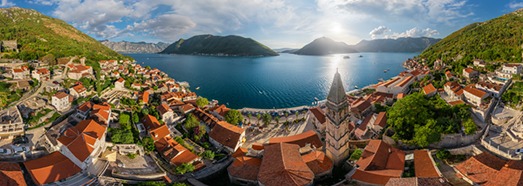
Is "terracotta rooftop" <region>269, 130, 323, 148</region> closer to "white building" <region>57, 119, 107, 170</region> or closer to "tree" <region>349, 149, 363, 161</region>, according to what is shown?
"tree" <region>349, 149, 363, 161</region>

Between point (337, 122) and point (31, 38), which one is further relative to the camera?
point (31, 38)

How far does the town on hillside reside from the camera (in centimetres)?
2195

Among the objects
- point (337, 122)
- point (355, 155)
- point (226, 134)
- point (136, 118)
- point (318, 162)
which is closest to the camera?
point (337, 122)

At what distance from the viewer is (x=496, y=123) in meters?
29.6

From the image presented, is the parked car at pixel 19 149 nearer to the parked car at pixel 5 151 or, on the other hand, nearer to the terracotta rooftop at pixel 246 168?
the parked car at pixel 5 151

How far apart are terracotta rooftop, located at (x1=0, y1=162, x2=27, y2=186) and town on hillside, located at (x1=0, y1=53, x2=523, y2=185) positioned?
0.07 meters

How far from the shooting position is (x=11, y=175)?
844 inches

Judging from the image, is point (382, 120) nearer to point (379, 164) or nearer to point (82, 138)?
point (379, 164)

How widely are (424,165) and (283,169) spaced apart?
12065mm

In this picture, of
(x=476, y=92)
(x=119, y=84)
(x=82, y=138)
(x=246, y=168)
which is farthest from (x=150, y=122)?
(x=476, y=92)

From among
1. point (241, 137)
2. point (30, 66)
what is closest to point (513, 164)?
point (241, 137)

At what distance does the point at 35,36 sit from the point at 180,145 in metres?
74.6

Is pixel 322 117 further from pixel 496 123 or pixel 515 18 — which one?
pixel 515 18

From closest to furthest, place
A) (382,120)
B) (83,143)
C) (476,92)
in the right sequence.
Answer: (83,143)
(382,120)
(476,92)
